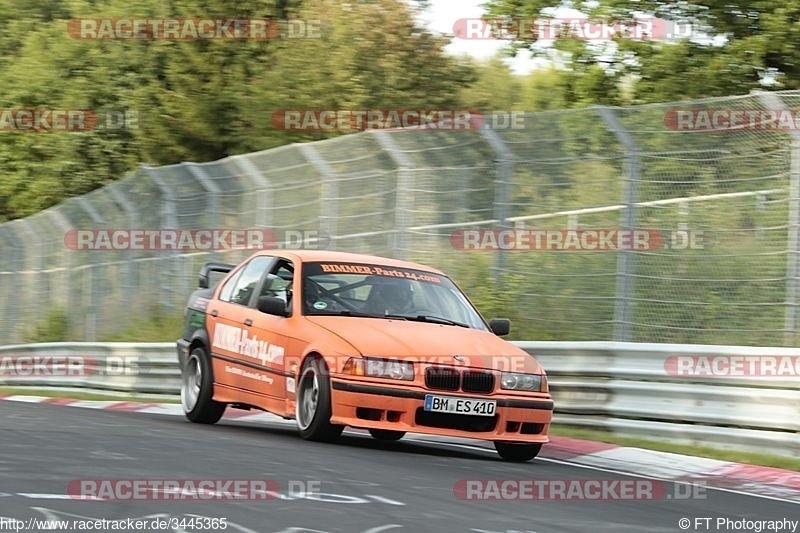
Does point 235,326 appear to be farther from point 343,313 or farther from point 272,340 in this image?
point 343,313

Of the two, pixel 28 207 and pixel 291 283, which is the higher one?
pixel 291 283

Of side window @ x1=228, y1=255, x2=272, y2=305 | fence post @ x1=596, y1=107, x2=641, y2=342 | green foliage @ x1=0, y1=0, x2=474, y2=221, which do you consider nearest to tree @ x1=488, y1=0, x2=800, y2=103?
green foliage @ x1=0, y1=0, x2=474, y2=221

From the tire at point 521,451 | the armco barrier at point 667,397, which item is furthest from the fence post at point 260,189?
the tire at point 521,451

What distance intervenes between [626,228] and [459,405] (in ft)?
11.1

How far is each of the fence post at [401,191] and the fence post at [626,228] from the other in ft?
11.0

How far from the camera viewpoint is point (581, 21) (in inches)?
967

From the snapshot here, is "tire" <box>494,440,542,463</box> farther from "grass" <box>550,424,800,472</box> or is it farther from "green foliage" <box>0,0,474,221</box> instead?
"green foliage" <box>0,0,474,221</box>

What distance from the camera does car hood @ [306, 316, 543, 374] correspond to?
10102mm

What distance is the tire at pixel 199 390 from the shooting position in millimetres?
12352

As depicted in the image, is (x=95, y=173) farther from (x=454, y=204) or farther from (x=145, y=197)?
(x=454, y=204)

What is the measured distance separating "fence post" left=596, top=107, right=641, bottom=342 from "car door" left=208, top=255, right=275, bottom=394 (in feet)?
9.76

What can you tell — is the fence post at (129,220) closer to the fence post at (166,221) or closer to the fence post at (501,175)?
the fence post at (166,221)

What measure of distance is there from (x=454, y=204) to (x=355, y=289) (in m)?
4.29

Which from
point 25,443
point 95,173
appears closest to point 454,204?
point 25,443
